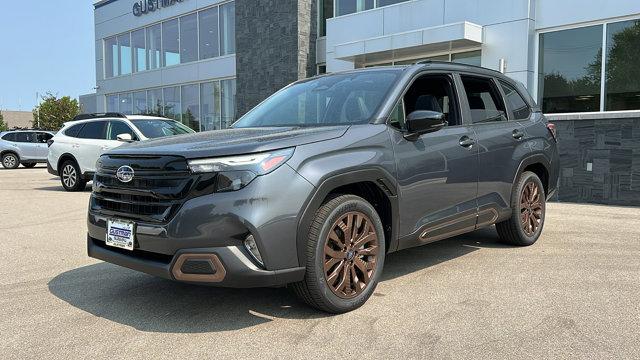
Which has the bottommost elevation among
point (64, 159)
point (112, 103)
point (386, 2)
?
point (64, 159)

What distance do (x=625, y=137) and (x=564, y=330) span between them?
778 cm

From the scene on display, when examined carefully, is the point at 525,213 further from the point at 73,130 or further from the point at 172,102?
the point at 172,102

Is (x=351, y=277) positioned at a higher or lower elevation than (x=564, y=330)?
higher

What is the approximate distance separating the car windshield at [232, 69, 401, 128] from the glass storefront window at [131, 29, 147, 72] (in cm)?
2322

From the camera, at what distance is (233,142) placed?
3.59 m

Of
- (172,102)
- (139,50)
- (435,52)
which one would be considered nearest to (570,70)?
(435,52)

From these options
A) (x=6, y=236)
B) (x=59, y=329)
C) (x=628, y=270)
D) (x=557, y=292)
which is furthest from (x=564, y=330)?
(x=6, y=236)

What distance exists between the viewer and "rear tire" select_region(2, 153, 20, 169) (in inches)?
948

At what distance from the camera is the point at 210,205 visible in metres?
3.35

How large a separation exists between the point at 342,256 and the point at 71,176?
10.9 metres

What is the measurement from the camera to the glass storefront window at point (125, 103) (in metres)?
27.8

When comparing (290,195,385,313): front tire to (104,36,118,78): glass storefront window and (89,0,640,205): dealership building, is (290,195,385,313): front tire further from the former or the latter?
(104,36,118,78): glass storefront window

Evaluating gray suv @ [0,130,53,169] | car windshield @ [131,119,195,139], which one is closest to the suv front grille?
car windshield @ [131,119,195,139]

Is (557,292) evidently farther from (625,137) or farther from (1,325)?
(625,137)
